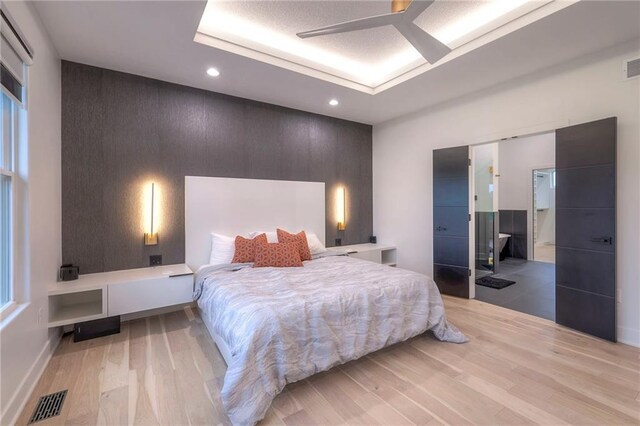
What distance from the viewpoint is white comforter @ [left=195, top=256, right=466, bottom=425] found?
1.69 meters

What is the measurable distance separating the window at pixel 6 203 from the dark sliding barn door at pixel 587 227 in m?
4.61

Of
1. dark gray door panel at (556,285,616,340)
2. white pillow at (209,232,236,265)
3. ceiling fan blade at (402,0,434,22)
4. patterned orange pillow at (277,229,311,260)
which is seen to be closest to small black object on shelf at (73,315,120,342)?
white pillow at (209,232,236,265)

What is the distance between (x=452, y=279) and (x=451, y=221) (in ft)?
2.69

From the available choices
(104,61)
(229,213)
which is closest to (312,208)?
(229,213)

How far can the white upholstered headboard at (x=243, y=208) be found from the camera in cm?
344

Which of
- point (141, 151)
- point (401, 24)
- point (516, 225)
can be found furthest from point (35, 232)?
point (516, 225)

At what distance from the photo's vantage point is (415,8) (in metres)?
1.75

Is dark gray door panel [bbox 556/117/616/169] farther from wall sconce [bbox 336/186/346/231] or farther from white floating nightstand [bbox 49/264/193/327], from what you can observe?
white floating nightstand [bbox 49/264/193/327]

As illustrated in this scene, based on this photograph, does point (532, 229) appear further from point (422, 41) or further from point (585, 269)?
point (422, 41)

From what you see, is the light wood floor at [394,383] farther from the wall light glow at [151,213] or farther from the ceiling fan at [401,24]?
the ceiling fan at [401,24]

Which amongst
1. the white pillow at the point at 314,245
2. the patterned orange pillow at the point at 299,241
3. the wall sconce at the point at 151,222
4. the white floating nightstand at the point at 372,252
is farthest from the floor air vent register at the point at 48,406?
the white floating nightstand at the point at 372,252

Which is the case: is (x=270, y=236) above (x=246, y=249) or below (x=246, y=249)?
above

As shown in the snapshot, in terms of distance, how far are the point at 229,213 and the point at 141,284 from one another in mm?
1299

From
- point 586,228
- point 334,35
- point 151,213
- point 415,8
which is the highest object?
point 334,35
